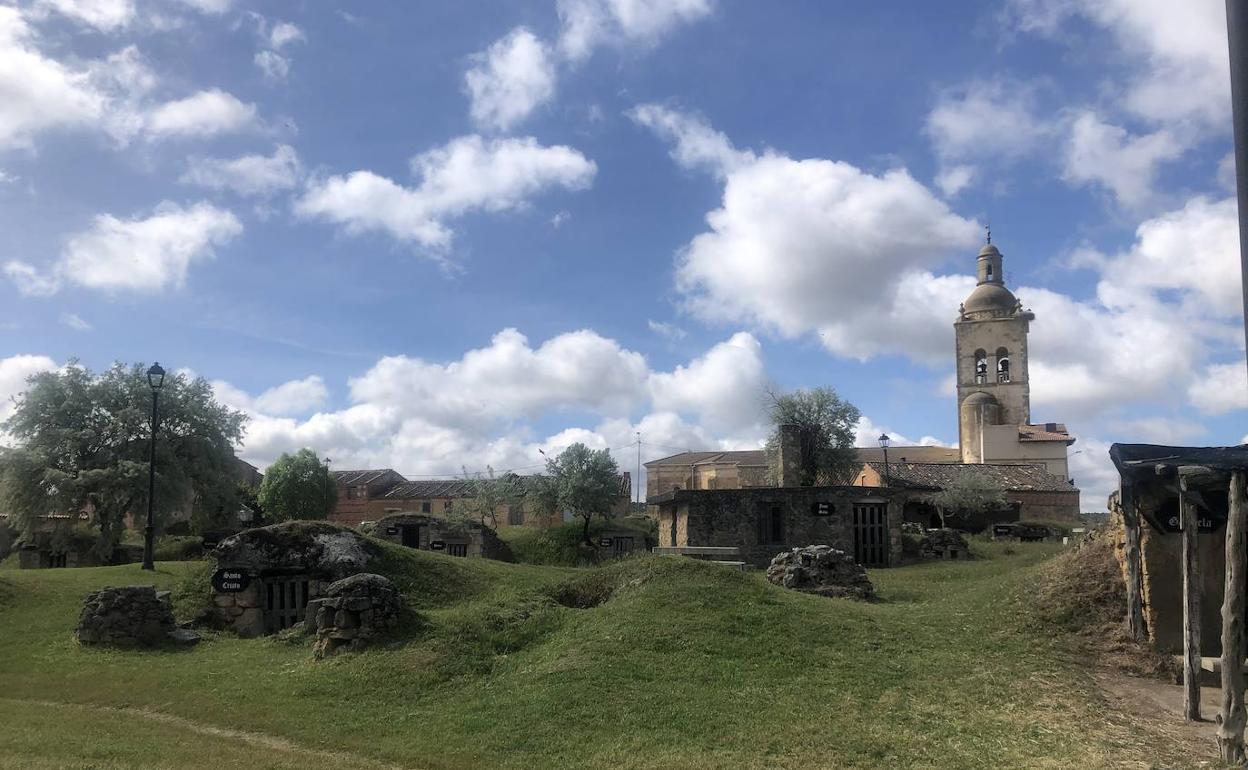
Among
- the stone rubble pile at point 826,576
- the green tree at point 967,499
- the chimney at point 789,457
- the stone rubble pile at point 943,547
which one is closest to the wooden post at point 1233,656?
the stone rubble pile at point 826,576

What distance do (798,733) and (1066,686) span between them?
3869 millimetres

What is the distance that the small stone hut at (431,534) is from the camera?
3256cm

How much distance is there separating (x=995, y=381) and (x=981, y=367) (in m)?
1.51

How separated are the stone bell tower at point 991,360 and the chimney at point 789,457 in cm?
3207

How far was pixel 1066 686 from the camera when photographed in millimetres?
10320

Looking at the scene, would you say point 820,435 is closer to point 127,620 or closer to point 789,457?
point 789,457

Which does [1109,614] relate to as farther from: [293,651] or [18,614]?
[18,614]

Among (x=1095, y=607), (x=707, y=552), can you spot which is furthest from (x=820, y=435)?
(x=1095, y=607)

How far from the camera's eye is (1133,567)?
12.4 m

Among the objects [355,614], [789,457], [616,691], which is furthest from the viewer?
[789,457]

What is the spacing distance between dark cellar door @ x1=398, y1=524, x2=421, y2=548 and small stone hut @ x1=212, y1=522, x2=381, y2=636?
1446 centimetres

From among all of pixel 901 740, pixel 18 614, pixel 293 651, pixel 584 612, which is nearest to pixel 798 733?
pixel 901 740

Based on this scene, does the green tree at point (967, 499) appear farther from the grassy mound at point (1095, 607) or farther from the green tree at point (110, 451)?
the green tree at point (110, 451)

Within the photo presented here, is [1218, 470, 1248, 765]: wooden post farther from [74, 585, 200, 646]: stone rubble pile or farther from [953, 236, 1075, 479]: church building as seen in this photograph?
[953, 236, 1075, 479]: church building
